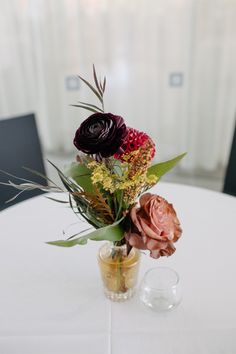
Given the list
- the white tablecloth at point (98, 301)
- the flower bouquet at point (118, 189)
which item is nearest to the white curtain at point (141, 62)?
the white tablecloth at point (98, 301)

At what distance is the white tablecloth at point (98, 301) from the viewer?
710 millimetres

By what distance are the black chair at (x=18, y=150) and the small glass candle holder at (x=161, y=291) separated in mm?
869

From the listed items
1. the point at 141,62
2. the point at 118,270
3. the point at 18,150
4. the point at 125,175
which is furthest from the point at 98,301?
the point at 141,62

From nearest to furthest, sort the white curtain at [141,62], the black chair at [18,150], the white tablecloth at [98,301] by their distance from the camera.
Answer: the white tablecloth at [98,301], the black chair at [18,150], the white curtain at [141,62]

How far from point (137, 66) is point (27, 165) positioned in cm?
98

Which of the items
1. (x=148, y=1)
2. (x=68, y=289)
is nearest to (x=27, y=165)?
(x=68, y=289)

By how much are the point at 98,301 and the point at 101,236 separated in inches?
9.7

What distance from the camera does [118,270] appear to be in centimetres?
76

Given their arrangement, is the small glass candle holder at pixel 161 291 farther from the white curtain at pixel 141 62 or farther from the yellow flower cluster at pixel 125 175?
the white curtain at pixel 141 62

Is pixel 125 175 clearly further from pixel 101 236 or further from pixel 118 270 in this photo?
pixel 118 270

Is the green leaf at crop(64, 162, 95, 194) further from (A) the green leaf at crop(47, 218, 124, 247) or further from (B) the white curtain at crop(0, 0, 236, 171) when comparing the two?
(B) the white curtain at crop(0, 0, 236, 171)

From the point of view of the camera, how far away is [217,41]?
1.88 metres

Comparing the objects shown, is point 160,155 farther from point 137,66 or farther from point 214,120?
point 137,66

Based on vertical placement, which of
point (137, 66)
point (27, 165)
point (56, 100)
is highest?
point (137, 66)
